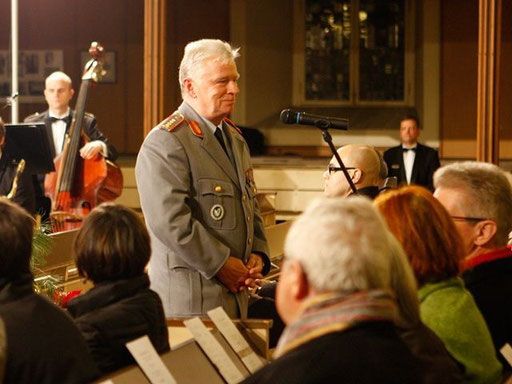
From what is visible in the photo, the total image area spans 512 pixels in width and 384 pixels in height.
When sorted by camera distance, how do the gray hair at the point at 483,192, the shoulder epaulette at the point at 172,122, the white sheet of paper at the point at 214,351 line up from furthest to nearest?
the shoulder epaulette at the point at 172,122 → the gray hair at the point at 483,192 → the white sheet of paper at the point at 214,351

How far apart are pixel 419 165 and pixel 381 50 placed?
14.1ft

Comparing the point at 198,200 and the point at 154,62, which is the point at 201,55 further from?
the point at 154,62

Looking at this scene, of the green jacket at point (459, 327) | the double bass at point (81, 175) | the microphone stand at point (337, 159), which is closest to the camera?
the green jacket at point (459, 327)

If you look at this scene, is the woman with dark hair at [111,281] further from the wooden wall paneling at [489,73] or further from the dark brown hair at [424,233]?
the wooden wall paneling at [489,73]

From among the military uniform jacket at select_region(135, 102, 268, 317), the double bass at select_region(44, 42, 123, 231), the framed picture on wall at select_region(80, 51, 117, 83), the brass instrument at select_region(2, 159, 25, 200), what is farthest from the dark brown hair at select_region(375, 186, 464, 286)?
the framed picture on wall at select_region(80, 51, 117, 83)

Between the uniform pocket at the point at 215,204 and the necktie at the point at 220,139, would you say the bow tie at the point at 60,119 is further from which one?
the uniform pocket at the point at 215,204

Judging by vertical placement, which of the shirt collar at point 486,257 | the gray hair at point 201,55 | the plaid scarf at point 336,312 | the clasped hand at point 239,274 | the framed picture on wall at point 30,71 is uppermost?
the framed picture on wall at point 30,71

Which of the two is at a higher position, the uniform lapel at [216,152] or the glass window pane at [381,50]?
the glass window pane at [381,50]

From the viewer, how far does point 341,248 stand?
162 cm

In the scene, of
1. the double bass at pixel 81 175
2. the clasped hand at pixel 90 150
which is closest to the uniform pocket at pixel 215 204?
the double bass at pixel 81 175

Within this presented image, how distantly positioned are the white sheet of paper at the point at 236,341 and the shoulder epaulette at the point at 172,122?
701 mm

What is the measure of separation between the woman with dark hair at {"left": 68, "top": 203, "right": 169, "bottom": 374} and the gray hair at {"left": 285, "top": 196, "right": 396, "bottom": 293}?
83 cm

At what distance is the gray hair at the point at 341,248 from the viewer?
1.61 meters

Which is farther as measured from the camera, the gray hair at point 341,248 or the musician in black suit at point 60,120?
the musician in black suit at point 60,120
